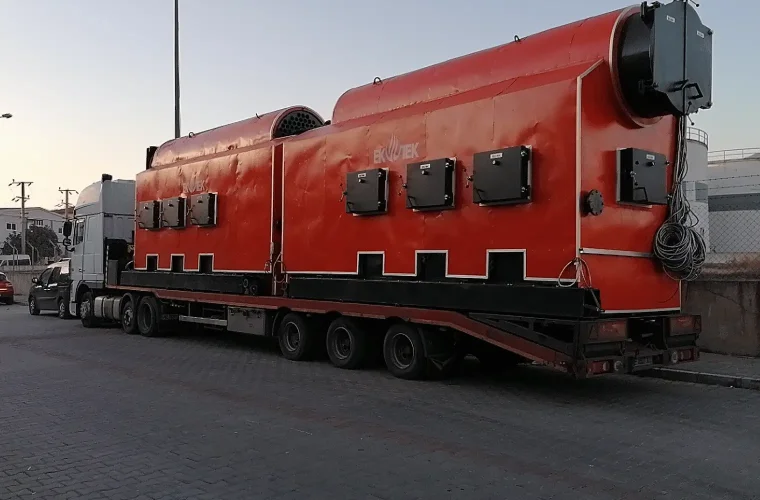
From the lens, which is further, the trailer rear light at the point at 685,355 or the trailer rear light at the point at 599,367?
the trailer rear light at the point at 685,355

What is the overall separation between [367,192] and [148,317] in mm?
8243

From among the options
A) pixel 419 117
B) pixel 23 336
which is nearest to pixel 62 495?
pixel 419 117

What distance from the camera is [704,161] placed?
3030cm

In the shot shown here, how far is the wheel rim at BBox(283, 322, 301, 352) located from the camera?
1185 cm

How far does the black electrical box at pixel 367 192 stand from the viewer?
1018 cm

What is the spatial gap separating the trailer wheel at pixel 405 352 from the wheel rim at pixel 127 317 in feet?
29.5

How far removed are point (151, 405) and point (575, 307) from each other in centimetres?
503

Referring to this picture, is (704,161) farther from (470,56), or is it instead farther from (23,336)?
(23,336)

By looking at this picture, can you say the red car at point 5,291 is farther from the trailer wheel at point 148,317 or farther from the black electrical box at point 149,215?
the black electrical box at point 149,215

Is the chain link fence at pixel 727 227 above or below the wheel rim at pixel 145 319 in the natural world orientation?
above

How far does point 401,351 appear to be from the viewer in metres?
10.1

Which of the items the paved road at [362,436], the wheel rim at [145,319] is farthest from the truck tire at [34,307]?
the paved road at [362,436]

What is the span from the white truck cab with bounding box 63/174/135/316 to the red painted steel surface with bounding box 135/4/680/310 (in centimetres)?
683

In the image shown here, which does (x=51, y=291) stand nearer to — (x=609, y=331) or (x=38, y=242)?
(x=609, y=331)
